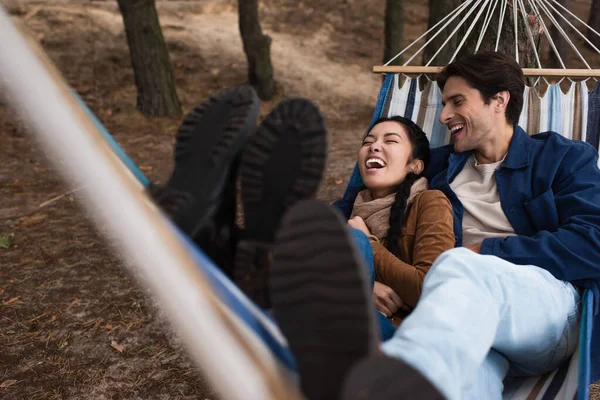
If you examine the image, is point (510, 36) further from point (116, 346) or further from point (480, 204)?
point (116, 346)

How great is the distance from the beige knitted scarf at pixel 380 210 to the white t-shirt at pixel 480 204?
0.49 ft

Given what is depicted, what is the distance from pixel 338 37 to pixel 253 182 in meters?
8.86

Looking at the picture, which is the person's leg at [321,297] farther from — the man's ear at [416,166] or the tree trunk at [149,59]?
the tree trunk at [149,59]

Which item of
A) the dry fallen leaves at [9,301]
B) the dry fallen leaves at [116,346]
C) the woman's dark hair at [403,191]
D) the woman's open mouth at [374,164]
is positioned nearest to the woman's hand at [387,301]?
the woman's dark hair at [403,191]

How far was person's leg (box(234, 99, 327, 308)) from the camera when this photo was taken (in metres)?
1.02

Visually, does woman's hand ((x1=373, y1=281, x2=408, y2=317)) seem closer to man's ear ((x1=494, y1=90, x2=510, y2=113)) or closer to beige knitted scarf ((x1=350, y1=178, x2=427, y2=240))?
beige knitted scarf ((x1=350, y1=178, x2=427, y2=240))

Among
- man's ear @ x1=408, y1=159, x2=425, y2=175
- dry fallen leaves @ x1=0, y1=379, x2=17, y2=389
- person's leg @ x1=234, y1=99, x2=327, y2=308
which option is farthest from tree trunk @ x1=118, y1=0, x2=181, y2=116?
person's leg @ x1=234, y1=99, x2=327, y2=308

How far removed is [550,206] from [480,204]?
217 mm

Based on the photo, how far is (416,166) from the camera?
190cm

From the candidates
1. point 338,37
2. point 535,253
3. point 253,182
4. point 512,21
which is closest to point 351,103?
point 338,37

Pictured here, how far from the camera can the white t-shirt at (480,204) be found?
5.75 feet

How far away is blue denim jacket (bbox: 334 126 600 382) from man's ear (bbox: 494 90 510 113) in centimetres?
9

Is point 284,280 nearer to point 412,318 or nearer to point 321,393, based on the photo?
point 321,393

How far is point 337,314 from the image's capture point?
31.1 inches
